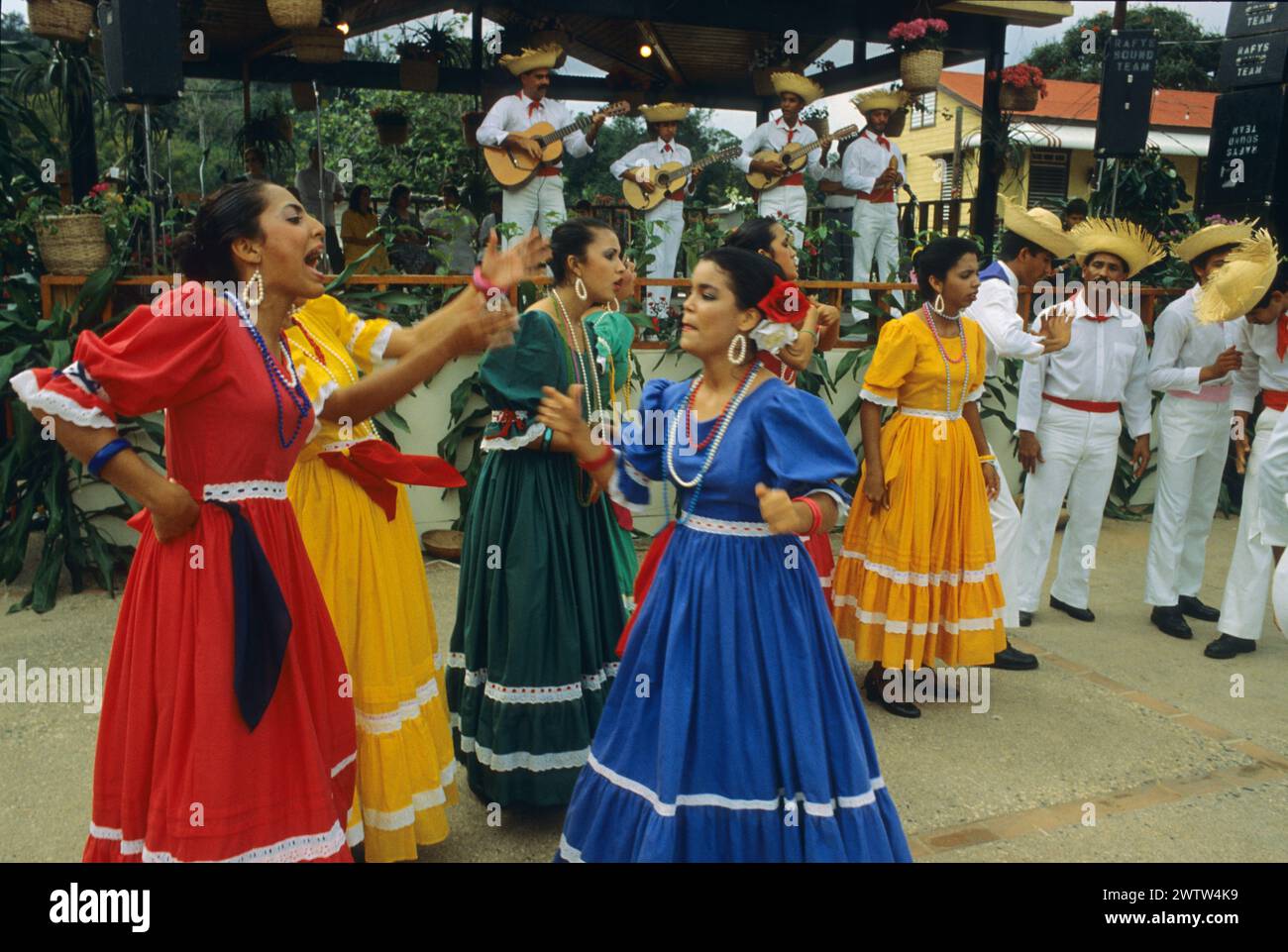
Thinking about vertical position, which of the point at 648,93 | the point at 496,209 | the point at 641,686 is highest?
the point at 648,93

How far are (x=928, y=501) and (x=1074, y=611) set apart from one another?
6.82 feet

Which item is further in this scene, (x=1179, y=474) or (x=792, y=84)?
(x=792, y=84)

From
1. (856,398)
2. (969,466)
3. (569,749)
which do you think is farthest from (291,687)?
(856,398)

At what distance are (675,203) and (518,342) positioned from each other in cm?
668

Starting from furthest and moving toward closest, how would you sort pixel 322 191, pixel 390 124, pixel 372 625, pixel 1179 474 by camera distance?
pixel 390 124 → pixel 322 191 → pixel 1179 474 → pixel 372 625

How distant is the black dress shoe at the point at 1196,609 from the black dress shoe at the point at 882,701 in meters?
2.50

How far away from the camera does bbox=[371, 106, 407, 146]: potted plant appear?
12.9 metres

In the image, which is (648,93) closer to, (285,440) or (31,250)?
(31,250)

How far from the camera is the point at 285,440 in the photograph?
2.71 metres

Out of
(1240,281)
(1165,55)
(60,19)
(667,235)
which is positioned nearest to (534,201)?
(667,235)

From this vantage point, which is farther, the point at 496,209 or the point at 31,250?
the point at 496,209

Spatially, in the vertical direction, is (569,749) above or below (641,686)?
below

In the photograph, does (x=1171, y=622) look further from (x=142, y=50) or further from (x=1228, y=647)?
(x=142, y=50)

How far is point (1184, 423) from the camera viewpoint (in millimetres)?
6145
